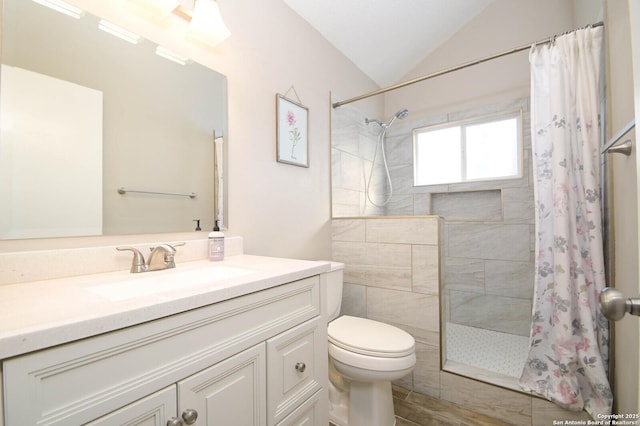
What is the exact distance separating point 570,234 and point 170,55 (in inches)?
86.0

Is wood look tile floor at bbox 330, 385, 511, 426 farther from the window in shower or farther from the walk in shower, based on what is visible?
the window in shower

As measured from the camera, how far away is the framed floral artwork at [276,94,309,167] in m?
1.71

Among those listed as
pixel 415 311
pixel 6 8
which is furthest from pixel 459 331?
pixel 6 8

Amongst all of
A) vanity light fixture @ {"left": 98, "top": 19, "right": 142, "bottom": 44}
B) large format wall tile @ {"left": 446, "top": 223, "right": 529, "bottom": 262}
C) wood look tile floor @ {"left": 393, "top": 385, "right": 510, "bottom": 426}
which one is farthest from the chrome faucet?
large format wall tile @ {"left": 446, "top": 223, "right": 529, "bottom": 262}

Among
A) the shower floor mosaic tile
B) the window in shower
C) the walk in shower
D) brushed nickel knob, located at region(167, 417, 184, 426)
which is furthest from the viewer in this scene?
the window in shower

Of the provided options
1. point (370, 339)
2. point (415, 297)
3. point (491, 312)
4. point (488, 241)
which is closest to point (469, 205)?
point (488, 241)

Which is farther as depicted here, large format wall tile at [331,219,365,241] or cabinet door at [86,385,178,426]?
large format wall tile at [331,219,365,241]

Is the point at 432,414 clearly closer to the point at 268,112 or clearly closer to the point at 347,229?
the point at 347,229

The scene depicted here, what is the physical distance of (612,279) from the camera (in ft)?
4.30

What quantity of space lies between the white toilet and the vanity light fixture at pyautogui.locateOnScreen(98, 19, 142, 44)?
164cm

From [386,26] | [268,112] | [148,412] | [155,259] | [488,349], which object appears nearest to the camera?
[148,412]

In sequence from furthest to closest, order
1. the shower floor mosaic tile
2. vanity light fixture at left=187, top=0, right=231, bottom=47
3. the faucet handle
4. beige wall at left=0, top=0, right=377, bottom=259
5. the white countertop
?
the shower floor mosaic tile
beige wall at left=0, top=0, right=377, bottom=259
vanity light fixture at left=187, top=0, right=231, bottom=47
the faucet handle
the white countertop

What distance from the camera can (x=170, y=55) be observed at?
121 centimetres

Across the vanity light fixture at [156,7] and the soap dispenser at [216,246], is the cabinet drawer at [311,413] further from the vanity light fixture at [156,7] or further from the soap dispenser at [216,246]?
the vanity light fixture at [156,7]
